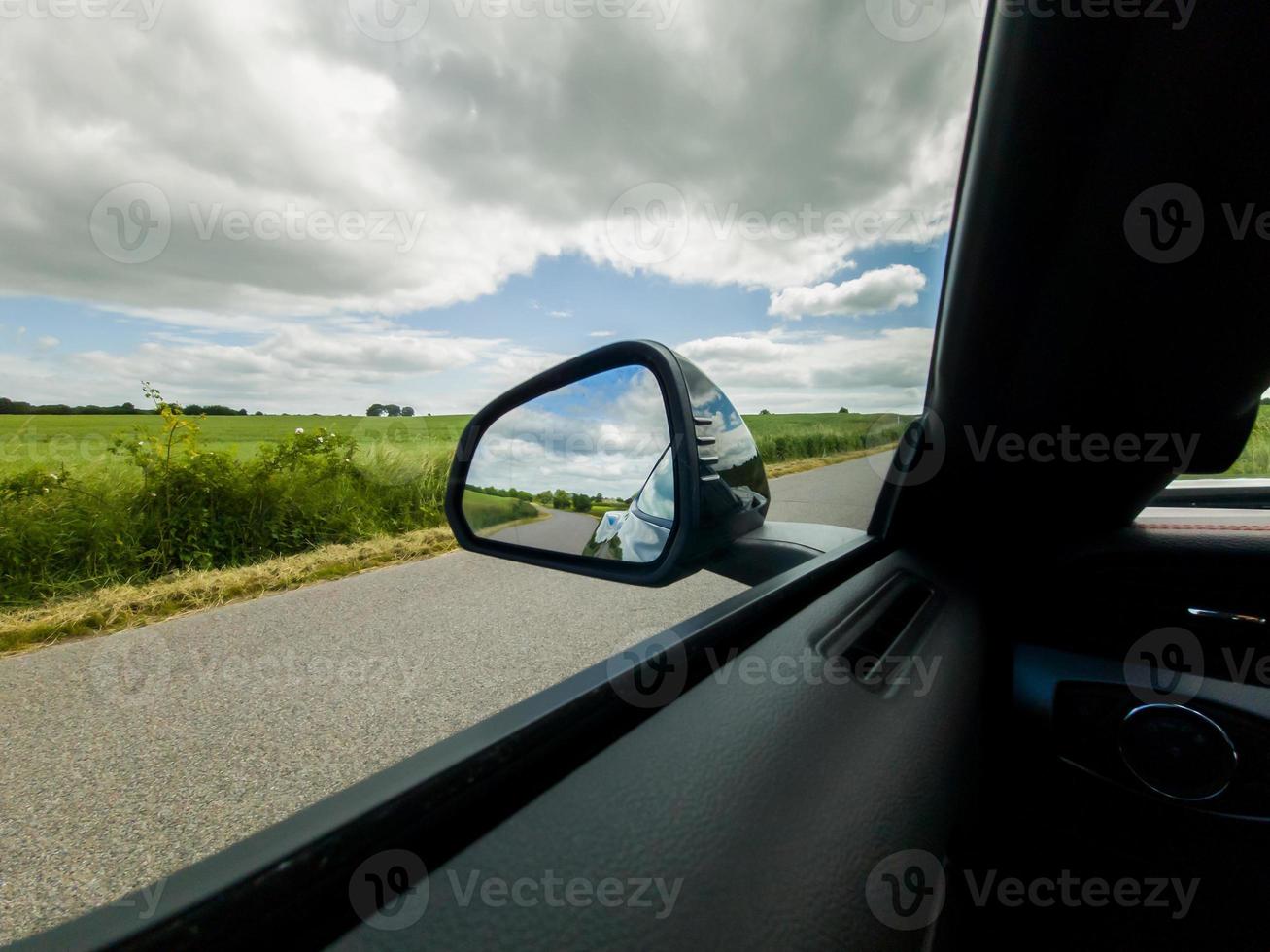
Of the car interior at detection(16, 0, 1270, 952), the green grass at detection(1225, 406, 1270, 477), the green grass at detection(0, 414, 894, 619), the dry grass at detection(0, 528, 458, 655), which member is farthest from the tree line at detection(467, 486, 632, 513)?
the dry grass at detection(0, 528, 458, 655)

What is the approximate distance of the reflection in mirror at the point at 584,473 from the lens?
6.31ft

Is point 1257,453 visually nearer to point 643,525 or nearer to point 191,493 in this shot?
point 643,525

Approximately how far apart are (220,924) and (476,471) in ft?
6.92

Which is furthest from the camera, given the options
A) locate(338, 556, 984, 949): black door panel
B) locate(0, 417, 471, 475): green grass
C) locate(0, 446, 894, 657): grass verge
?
locate(0, 417, 471, 475): green grass

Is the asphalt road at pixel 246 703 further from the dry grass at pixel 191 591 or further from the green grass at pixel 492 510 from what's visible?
the green grass at pixel 492 510

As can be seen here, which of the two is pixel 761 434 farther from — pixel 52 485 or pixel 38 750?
pixel 52 485

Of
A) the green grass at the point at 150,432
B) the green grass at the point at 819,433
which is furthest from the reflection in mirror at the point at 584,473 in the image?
the green grass at the point at 150,432

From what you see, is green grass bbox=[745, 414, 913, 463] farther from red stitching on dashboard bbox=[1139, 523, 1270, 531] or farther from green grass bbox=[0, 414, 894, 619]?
green grass bbox=[0, 414, 894, 619]

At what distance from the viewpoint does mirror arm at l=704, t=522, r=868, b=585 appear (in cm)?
195

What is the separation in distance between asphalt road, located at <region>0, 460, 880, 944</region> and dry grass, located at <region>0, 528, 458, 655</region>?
10.8 inches

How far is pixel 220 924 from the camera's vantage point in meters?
0.50

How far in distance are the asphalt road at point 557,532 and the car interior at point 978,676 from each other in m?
0.05

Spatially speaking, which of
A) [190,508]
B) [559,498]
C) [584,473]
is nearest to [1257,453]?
[584,473]

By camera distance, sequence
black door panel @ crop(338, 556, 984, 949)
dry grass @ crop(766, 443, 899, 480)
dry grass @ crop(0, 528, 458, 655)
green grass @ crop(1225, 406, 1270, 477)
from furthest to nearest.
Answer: dry grass @ crop(0, 528, 458, 655)
dry grass @ crop(766, 443, 899, 480)
green grass @ crop(1225, 406, 1270, 477)
black door panel @ crop(338, 556, 984, 949)
